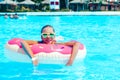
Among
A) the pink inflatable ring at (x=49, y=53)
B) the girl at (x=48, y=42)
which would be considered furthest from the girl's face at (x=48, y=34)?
the pink inflatable ring at (x=49, y=53)

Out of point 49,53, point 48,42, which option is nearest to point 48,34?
point 48,42

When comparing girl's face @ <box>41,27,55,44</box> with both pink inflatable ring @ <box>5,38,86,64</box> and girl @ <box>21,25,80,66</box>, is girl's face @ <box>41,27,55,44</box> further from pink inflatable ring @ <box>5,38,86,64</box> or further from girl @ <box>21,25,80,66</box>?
pink inflatable ring @ <box>5,38,86,64</box>

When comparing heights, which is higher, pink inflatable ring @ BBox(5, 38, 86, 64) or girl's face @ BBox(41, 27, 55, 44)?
girl's face @ BBox(41, 27, 55, 44)

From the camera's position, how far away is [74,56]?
7.12 m

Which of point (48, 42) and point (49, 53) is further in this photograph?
point (48, 42)

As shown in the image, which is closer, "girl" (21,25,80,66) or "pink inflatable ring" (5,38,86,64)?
"girl" (21,25,80,66)

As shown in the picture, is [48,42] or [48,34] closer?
[48,34]

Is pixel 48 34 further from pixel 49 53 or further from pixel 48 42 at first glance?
pixel 49 53

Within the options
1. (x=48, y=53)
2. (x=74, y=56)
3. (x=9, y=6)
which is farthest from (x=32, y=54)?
(x=9, y=6)

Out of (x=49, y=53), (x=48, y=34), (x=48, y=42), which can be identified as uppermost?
(x=48, y=34)

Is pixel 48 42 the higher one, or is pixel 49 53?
pixel 48 42

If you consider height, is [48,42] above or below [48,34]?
below

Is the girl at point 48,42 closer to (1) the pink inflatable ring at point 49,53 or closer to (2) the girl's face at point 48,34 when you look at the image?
(2) the girl's face at point 48,34

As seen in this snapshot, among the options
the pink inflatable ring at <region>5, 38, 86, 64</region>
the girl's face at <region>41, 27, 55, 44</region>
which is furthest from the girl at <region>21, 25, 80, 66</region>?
the pink inflatable ring at <region>5, 38, 86, 64</region>
